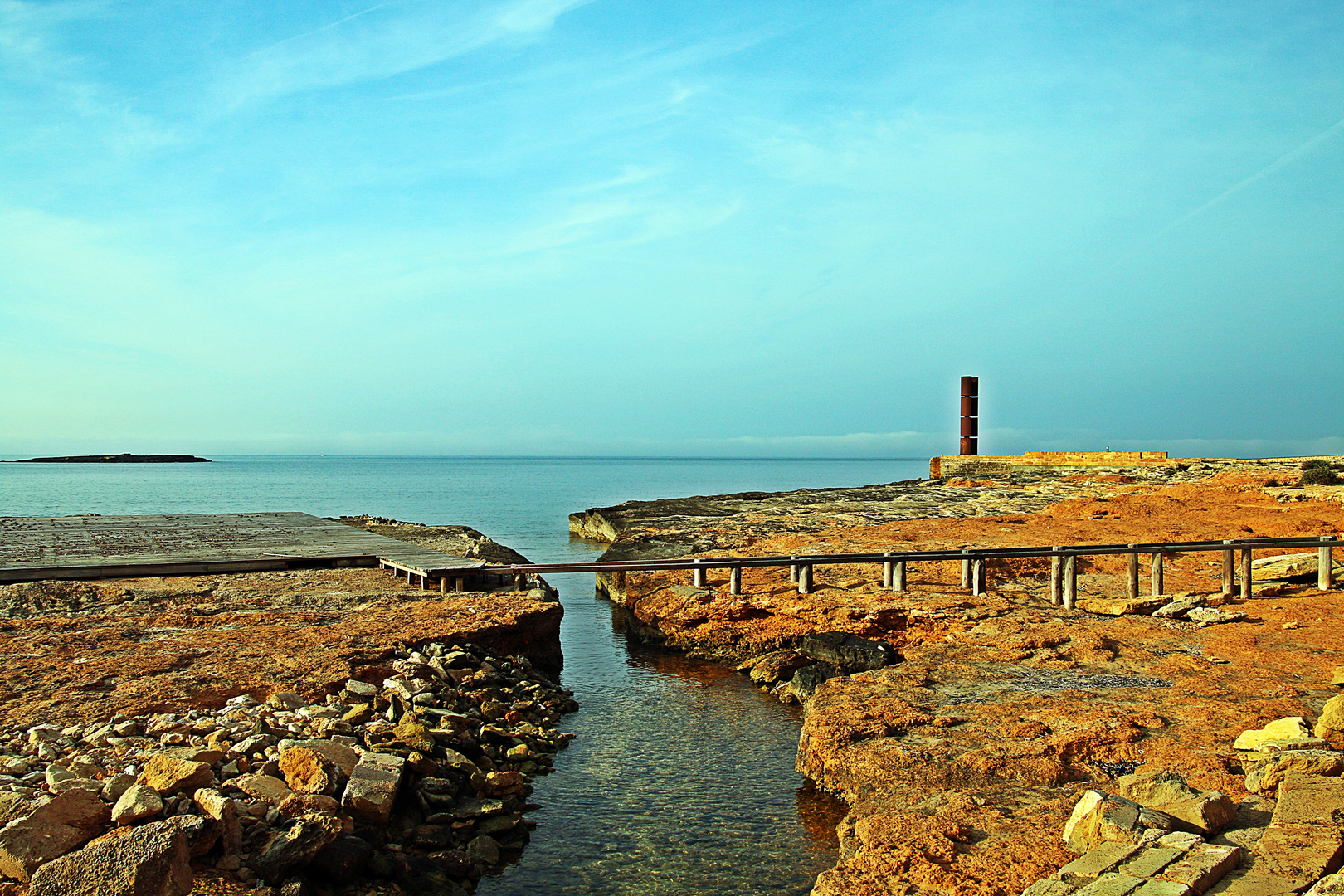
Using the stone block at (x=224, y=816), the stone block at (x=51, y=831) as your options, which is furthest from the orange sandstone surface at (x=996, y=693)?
the stone block at (x=51, y=831)

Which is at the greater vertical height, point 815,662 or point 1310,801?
point 1310,801

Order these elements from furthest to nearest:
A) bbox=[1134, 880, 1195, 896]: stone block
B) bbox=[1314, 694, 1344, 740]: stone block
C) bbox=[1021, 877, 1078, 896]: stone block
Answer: bbox=[1314, 694, 1344, 740]: stone block → bbox=[1021, 877, 1078, 896]: stone block → bbox=[1134, 880, 1195, 896]: stone block

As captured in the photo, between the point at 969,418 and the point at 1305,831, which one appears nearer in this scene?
the point at 1305,831

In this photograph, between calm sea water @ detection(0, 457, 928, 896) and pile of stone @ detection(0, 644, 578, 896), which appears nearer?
pile of stone @ detection(0, 644, 578, 896)

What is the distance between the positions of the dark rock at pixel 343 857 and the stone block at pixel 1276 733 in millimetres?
7175

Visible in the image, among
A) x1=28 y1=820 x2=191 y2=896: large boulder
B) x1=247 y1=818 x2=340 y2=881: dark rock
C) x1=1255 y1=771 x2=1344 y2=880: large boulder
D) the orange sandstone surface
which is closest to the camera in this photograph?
x1=1255 y1=771 x2=1344 y2=880: large boulder

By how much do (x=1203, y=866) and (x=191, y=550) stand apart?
1999cm

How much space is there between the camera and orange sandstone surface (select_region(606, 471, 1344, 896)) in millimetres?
6320

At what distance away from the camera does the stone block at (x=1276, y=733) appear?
7066mm

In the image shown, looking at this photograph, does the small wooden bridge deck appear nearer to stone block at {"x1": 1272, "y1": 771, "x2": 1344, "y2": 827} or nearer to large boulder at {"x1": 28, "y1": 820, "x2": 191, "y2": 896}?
large boulder at {"x1": 28, "y1": 820, "x2": 191, "y2": 896}

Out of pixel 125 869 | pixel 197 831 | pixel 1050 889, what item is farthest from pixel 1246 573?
pixel 125 869

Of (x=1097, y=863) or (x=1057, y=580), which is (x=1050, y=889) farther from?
(x=1057, y=580)

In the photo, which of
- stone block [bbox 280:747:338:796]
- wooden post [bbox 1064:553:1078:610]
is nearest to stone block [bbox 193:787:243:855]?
stone block [bbox 280:747:338:796]

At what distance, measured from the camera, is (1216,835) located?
17.3ft
